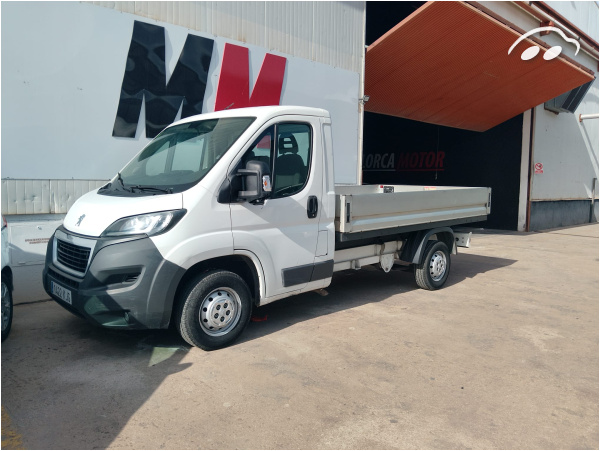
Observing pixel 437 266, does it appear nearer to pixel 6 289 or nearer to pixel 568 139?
pixel 6 289

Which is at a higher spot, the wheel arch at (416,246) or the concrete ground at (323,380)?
the wheel arch at (416,246)

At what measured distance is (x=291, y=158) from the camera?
4961mm

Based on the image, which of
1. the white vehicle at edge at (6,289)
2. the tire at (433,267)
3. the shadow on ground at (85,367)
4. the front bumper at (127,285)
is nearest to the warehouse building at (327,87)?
the white vehicle at edge at (6,289)

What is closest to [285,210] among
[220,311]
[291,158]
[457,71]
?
[291,158]

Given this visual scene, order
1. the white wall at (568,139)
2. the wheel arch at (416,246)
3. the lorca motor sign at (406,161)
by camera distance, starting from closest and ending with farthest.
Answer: the wheel arch at (416,246) → the white wall at (568,139) → the lorca motor sign at (406,161)

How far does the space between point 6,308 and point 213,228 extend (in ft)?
7.11

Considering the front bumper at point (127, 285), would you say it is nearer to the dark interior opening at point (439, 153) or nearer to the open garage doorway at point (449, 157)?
the dark interior opening at point (439, 153)

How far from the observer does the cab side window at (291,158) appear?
15.9ft

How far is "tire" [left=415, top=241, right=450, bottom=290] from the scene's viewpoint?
22.4 feet

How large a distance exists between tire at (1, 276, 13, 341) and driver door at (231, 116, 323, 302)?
2.16m

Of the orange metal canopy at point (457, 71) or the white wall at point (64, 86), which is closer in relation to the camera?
the white wall at point (64, 86)

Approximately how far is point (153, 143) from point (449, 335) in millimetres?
3810

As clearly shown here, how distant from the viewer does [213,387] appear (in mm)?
3783

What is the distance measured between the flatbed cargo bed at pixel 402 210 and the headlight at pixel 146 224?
1.99 metres
